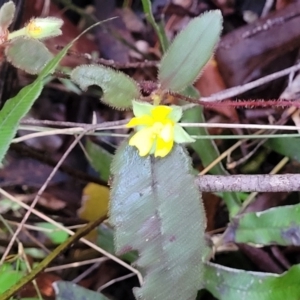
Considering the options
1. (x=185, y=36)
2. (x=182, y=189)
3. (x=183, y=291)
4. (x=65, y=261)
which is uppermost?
(x=185, y=36)

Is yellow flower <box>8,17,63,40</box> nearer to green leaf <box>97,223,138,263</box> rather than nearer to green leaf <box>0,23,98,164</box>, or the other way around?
green leaf <box>0,23,98,164</box>

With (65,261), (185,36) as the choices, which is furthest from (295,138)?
(65,261)

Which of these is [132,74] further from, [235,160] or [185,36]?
[185,36]

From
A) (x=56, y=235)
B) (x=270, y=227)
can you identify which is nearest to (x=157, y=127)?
(x=270, y=227)

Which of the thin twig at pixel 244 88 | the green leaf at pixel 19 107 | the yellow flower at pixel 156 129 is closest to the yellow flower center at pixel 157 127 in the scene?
the yellow flower at pixel 156 129

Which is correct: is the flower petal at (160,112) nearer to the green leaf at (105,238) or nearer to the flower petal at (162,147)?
the flower petal at (162,147)

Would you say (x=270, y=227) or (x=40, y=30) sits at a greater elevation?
(x=40, y=30)

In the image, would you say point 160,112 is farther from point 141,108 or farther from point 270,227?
point 270,227
